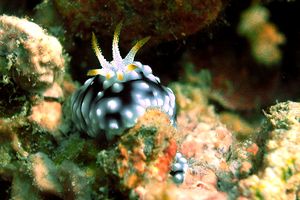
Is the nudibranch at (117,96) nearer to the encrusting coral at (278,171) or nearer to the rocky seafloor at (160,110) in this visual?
the rocky seafloor at (160,110)

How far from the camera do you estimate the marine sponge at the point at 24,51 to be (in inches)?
133

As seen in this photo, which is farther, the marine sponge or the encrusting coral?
the marine sponge

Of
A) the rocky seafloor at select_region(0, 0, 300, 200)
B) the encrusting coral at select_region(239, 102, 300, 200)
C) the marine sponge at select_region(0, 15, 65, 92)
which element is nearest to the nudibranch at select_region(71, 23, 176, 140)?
the rocky seafloor at select_region(0, 0, 300, 200)

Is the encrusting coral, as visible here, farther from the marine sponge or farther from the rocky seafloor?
the marine sponge

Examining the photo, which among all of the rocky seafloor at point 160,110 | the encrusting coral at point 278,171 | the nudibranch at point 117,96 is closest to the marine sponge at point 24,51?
the rocky seafloor at point 160,110

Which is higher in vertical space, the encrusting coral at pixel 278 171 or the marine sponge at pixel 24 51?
the encrusting coral at pixel 278 171

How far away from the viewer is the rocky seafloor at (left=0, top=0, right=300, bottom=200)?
2600 millimetres

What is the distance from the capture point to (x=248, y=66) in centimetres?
569

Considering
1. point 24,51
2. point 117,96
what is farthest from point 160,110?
point 24,51

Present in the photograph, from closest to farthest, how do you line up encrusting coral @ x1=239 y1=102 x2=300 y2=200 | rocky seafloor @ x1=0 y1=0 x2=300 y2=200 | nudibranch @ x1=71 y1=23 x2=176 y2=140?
encrusting coral @ x1=239 y1=102 x2=300 y2=200
rocky seafloor @ x1=0 y1=0 x2=300 y2=200
nudibranch @ x1=71 y1=23 x2=176 y2=140

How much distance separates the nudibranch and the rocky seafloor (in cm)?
15

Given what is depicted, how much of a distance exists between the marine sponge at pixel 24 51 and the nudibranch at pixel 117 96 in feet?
1.51

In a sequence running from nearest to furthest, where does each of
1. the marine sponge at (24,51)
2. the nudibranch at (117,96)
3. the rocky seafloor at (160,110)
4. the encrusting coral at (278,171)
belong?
the encrusting coral at (278,171), the rocky seafloor at (160,110), the nudibranch at (117,96), the marine sponge at (24,51)

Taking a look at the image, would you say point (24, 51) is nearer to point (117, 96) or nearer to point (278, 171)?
point (117, 96)
